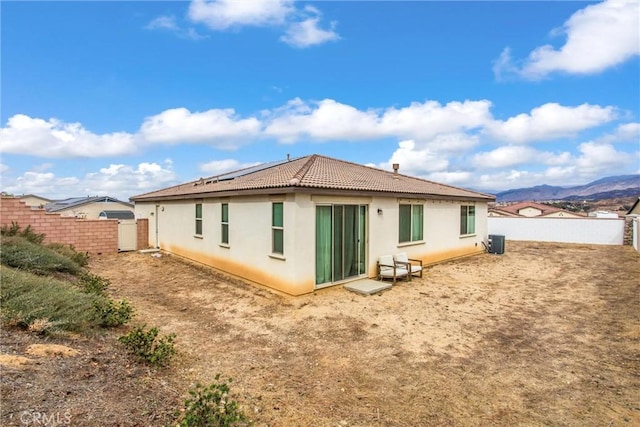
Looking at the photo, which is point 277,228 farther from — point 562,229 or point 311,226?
point 562,229

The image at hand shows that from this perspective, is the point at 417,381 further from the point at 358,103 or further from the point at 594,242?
the point at 594,242

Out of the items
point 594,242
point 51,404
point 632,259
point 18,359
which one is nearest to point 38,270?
point 18,359

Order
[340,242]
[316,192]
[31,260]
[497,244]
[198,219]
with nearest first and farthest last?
1. [31,260]
2. [316,192]
3. [340,242]
4. [198,219]
5. [497,244]

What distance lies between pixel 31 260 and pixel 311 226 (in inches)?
276

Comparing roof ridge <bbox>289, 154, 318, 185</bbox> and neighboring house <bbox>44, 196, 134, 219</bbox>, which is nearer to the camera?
roof ridge <bbox>289, 154, 318, 185</bbox>

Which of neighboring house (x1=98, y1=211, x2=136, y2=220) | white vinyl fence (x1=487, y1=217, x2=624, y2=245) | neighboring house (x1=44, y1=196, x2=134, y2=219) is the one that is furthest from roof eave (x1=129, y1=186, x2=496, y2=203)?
neighboring house (x1=44, y1=196, x2=134, y2=219)

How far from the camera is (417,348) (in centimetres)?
547

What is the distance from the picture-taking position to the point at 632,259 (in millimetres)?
14484

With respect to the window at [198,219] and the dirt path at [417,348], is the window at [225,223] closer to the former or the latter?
the dirt path at [417,348]

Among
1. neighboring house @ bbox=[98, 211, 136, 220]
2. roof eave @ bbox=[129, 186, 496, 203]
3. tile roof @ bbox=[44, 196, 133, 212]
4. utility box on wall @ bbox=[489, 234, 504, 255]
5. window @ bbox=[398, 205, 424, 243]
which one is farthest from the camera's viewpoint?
tile roof @ bbox=[44, 196, 133, 212]

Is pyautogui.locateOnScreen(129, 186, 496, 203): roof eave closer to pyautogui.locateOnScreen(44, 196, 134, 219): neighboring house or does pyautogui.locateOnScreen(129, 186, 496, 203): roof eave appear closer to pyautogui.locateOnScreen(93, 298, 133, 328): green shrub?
pyautogui.locateOnScreen(93, 298, 133, 328): green shrub
